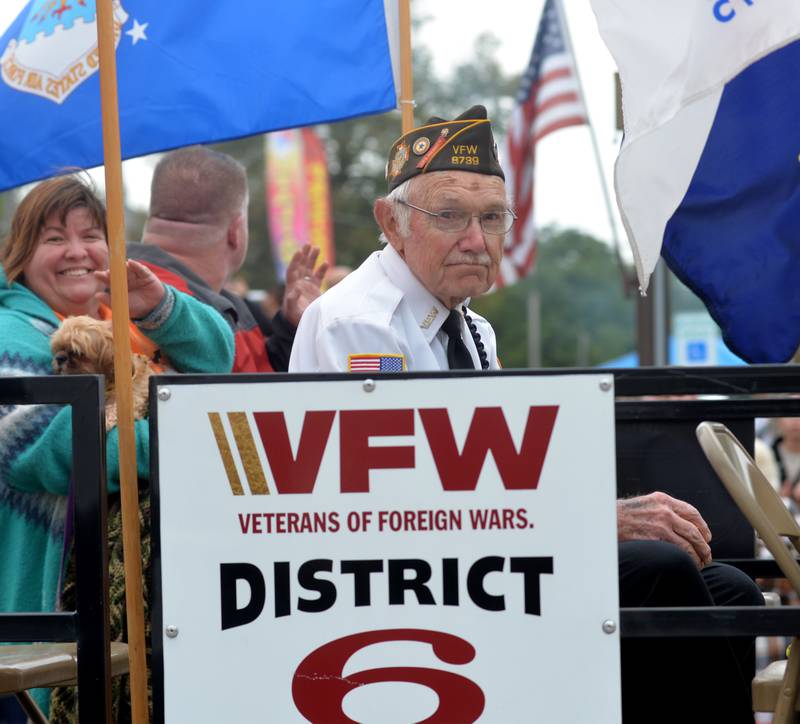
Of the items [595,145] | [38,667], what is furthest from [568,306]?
[38,667]

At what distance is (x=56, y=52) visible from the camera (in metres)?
4.46

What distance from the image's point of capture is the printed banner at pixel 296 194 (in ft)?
76.7

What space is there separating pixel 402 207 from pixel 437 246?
16 cm

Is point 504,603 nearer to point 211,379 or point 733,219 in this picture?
point 211,379

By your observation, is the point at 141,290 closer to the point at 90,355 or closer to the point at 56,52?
the point at 90,355

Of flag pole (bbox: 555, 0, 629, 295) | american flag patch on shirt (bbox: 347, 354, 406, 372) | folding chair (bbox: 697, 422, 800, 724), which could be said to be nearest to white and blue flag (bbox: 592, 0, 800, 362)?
folding chair (bbox: 697, 422, 800, 724)

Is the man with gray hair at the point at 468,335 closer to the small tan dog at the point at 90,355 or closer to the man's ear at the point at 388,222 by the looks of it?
the man's ear at the point at 388,222

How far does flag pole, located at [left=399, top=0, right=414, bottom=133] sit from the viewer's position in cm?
403

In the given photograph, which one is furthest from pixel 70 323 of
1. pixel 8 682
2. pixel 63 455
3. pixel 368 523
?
pixel 368 523

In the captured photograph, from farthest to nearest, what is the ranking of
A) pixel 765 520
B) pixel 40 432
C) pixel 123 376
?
pixel 40 432 → pixel 123 376 → pixel 765 520

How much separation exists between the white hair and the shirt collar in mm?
83

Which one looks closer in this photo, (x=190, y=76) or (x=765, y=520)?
(x=765, y=520)

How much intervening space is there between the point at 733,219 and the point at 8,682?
6.70 feet

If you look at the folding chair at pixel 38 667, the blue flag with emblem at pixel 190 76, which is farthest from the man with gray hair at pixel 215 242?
the folding chair at pixel 38 667
